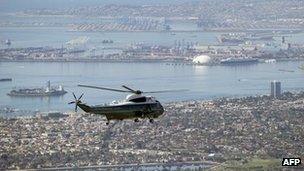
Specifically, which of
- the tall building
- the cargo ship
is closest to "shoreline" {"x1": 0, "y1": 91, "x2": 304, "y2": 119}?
the tall building

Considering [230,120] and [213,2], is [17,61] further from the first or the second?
[213,2]

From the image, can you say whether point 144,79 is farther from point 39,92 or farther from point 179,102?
point 179,102

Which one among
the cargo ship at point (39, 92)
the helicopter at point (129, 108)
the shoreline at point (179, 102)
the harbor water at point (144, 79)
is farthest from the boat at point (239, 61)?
the helicopter at point (129, 108)

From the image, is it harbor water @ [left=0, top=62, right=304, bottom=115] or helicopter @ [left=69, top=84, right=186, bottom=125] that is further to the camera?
harbor water @ [left=0, top=62, right=304, bottom=115]

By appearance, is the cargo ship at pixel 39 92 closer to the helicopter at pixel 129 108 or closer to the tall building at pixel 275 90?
the tall building at pixel 275 90

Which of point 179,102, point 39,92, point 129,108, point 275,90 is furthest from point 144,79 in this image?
point 129,108

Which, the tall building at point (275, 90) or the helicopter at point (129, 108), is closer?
the helicopter at point (129, 108)

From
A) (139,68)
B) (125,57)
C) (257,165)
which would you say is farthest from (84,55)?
(257,165)

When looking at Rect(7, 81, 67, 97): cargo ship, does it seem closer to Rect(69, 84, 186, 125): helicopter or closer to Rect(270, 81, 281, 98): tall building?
Rect(270, 81, 281, 98): tall building
